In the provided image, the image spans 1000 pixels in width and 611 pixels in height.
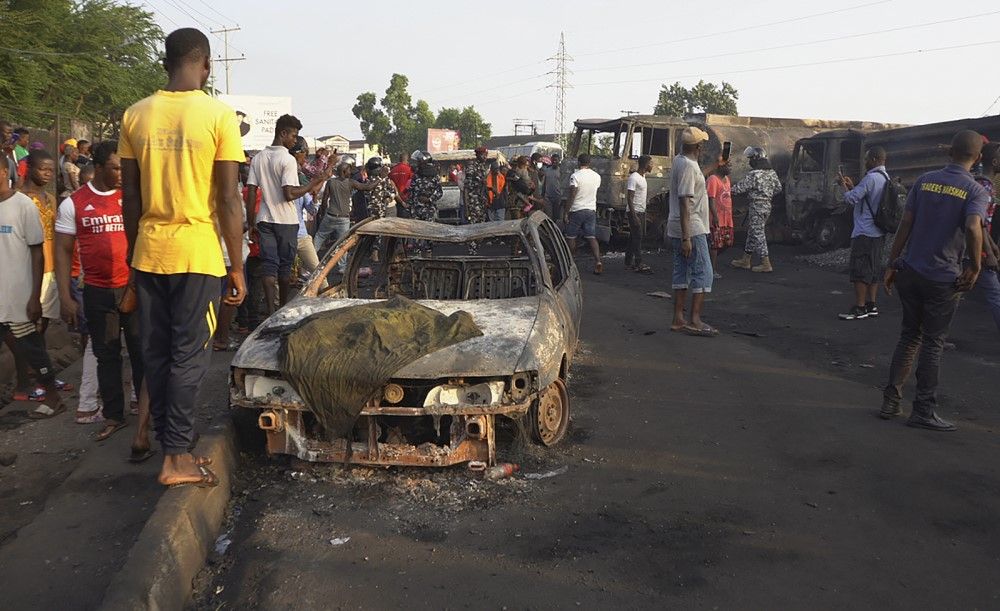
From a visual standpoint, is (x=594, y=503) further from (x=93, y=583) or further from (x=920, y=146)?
(x=920, y=146)

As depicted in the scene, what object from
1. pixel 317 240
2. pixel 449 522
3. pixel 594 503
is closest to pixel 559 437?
pixel 594 503

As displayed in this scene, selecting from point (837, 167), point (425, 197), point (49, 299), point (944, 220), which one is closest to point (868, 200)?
point (944, 220)

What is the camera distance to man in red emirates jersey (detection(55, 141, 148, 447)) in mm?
4703

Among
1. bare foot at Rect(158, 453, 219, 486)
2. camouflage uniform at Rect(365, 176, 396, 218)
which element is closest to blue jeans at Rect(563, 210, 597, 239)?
camouflage uniform at Rect(365, 176, 396, 218)

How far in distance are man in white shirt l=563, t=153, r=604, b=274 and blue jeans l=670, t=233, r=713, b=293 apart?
4.74 metres

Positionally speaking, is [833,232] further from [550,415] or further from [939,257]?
[550,415]

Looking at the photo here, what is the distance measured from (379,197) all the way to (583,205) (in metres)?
3.25

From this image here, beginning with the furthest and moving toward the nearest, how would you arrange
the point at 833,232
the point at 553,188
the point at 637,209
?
the point at 553,188 → the point at 833,232 → the point at 637,209

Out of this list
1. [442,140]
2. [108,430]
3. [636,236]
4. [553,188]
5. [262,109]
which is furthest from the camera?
[442,140]

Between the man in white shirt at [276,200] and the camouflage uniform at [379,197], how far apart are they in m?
5.19

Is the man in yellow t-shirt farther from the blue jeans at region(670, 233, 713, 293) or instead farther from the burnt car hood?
the blue jeans at region(670, 233, 713, 293)

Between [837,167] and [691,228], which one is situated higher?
[837,167]

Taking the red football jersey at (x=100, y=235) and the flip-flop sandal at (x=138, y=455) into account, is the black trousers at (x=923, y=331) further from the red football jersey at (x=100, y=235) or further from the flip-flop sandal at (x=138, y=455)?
the red football jersey at (x=100, y=235)

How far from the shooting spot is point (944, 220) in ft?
17.6
